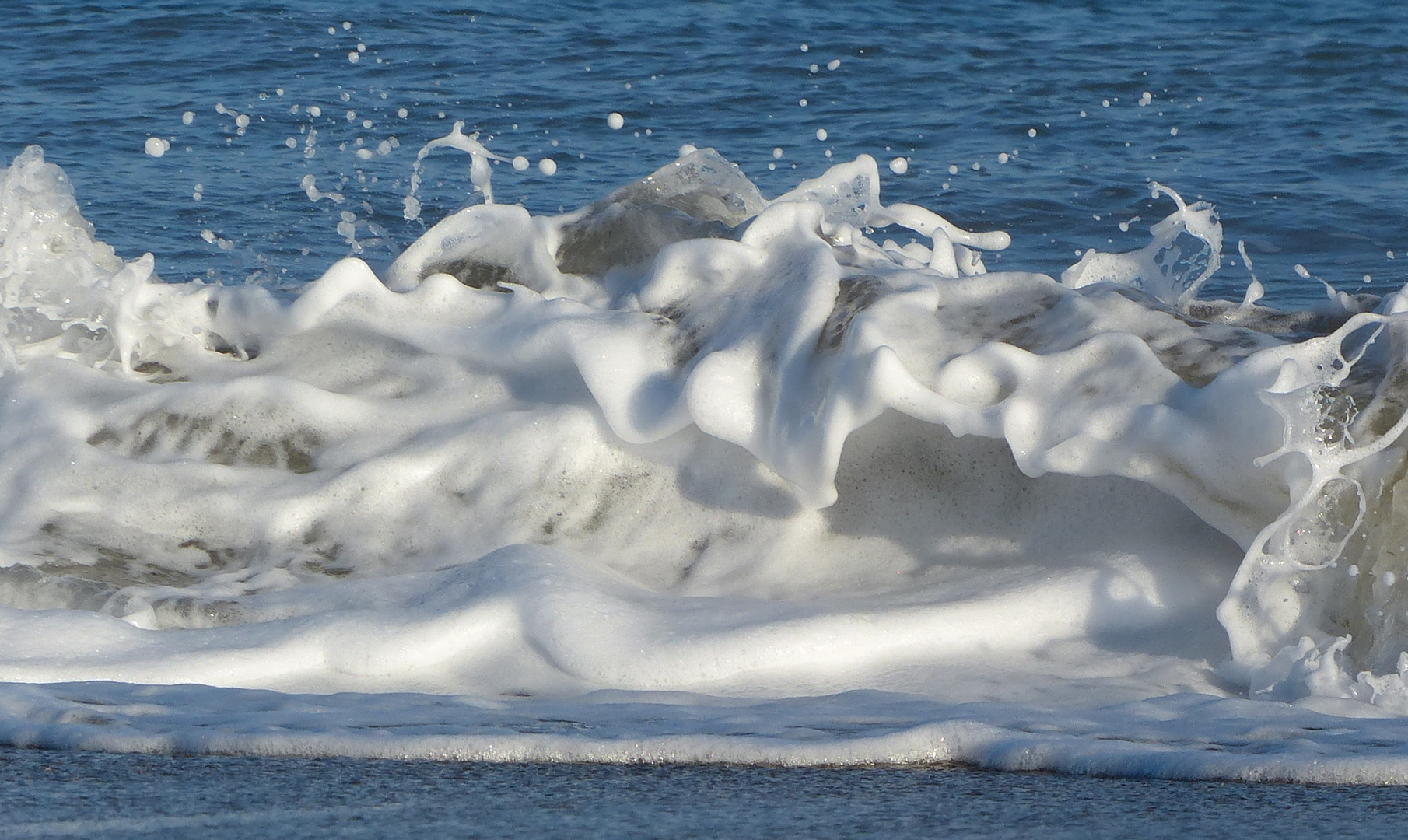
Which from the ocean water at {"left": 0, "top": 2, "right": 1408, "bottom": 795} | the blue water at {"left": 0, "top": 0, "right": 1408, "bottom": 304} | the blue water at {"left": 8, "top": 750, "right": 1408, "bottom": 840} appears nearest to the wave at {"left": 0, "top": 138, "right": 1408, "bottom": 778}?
the ocean water at {"left": 0, "top": 2, "right": 1408, "bottom": 795}

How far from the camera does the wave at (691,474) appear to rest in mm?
2766

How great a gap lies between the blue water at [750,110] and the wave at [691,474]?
189 cm

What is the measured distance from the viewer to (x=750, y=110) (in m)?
9.14

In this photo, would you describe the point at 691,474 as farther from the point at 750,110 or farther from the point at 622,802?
the point at 750,110

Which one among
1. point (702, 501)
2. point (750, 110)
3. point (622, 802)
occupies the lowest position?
point (622, 802)

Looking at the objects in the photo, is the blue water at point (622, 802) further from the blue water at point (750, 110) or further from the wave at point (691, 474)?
the blue water at point (750, 110)

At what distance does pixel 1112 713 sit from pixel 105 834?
147 centimetres

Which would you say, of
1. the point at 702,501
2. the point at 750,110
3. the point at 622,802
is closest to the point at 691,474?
the point at 702,501

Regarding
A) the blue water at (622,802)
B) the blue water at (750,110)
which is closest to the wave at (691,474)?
the blue water at (622,802)

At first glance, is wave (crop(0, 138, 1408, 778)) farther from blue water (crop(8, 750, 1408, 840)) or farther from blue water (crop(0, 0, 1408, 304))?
blue water (crop(0, 0, 1408, 304))

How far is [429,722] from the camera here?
89.1 inches

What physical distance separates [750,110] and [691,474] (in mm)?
5989

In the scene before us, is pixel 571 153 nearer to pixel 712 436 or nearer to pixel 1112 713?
pixel 712 436

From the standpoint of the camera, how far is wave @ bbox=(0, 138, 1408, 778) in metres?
2.77
